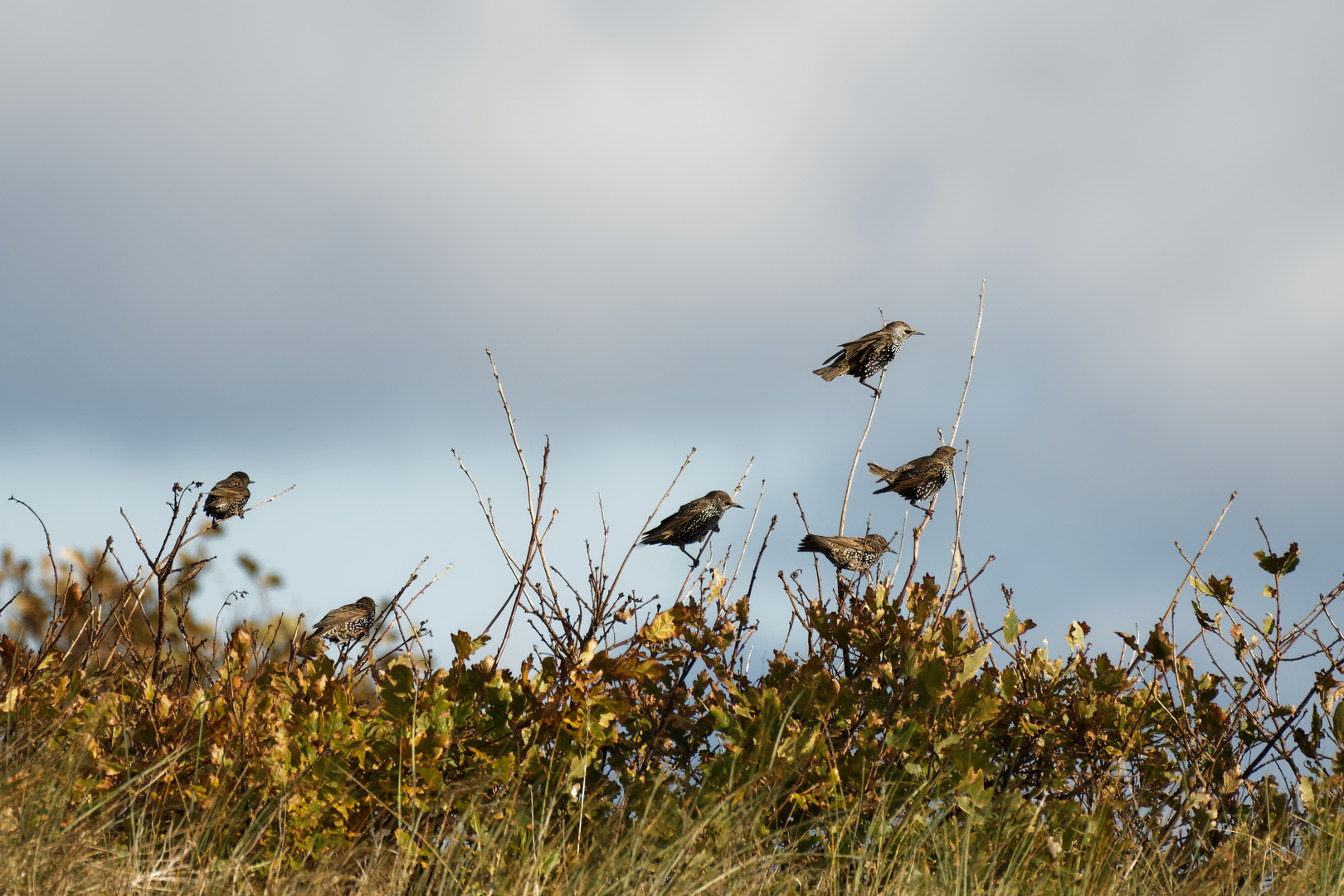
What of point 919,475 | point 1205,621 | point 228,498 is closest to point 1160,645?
point 1205,621

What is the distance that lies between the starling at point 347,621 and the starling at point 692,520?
6.92 feet

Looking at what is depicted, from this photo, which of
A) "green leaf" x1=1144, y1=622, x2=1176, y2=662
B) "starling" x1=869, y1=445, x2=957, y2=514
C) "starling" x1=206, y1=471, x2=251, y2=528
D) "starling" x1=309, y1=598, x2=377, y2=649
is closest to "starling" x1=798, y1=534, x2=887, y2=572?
"starling" x1=869, y1=445, x2=957, y2=514

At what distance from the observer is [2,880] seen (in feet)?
10.5

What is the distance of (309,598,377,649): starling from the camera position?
7.55 metres

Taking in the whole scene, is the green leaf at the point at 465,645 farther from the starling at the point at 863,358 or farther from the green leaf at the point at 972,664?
the starling at the point at 863,358

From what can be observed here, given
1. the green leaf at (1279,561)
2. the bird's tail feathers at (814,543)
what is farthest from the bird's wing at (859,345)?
the green leaf at (1279,561)

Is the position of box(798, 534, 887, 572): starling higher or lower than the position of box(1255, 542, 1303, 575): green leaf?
higher

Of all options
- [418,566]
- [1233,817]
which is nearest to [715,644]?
[418,566]

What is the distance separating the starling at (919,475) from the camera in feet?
25.1

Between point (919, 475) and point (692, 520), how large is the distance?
1763mm

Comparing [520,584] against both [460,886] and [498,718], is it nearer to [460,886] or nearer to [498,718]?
[498,718]

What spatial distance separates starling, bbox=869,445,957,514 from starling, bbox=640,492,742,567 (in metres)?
1.30

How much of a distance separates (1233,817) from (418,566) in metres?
4.12

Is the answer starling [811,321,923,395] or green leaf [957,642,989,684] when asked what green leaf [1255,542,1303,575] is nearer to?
green leaf [957,642,989,684]
